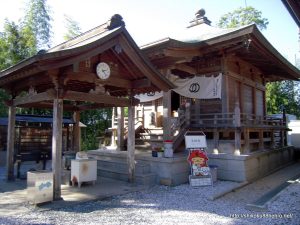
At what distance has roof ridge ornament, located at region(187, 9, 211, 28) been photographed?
48.6 feet

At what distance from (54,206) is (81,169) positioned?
1803 mm

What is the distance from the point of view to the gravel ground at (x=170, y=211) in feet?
17.0

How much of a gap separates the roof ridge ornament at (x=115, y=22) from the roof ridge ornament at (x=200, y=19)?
9.00 meters

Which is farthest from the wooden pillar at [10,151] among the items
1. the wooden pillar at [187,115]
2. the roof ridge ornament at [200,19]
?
the roof ridge ornament at [200,19]

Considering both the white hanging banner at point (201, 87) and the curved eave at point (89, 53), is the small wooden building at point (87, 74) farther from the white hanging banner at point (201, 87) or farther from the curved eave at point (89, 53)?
the white hanging banner at point (201, 87)

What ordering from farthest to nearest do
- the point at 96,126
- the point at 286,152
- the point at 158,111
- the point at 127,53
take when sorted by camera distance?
1. the point at 96,126
2. the point at 286,152
3. the point at 158,111
4. the point at 127,53

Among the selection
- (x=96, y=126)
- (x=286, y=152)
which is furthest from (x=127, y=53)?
(x=96, y=126)

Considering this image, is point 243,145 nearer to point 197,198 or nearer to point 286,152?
point 197,198

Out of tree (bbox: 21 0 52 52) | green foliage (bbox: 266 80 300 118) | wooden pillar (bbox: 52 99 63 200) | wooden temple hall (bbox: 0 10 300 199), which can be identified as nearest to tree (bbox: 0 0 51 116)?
tree (bbox: 21 0 52 52)

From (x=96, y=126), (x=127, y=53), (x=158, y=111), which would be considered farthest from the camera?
(x=96, y=126)

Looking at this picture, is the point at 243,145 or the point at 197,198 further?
the point at 243,145

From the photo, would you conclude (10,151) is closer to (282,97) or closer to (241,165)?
(241,165)

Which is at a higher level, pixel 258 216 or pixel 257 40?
pixel 257 40

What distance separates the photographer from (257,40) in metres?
9.84
